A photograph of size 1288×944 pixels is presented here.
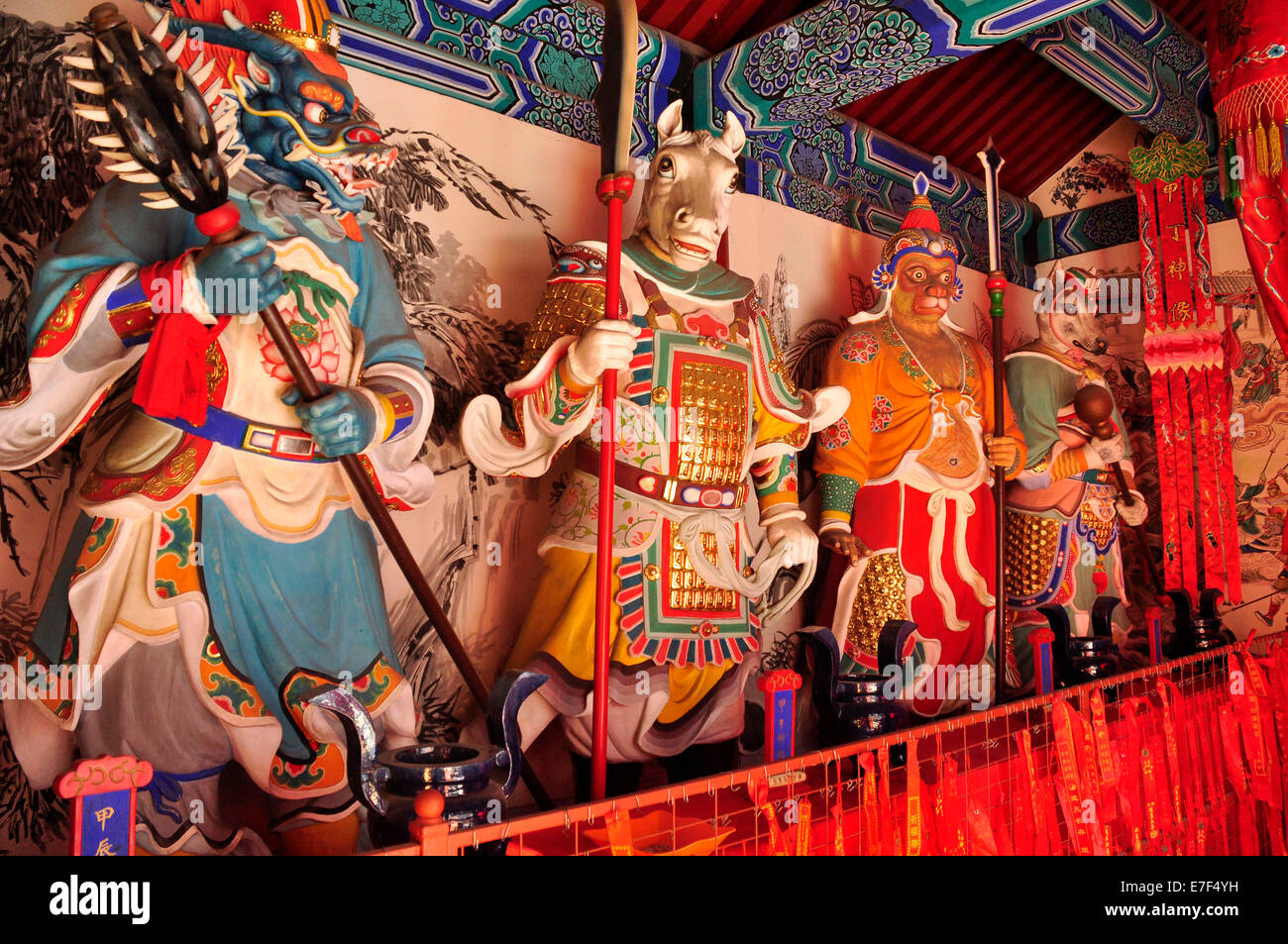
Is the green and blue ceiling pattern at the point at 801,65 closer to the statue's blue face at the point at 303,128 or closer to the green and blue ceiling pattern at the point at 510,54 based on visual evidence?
the green and blue ceiling pattern at the point at 510,54

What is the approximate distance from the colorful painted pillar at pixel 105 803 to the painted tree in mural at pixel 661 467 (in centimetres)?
110

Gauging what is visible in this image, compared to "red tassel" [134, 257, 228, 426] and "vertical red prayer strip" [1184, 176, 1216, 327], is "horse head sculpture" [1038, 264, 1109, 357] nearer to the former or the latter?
"vertical red prayer strip" [1184, 176, 1216, 327]

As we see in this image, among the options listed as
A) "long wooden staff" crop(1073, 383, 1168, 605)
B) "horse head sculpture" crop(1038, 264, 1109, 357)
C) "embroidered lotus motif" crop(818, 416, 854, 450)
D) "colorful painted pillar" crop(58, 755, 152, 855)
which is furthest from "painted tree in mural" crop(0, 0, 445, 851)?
"horse head sculpture" crop(1038, 264, 1109, 357)

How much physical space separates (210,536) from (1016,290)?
392 centimetres

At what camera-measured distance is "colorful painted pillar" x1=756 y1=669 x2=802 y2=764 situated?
1.86 meters

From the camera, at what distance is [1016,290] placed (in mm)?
4613

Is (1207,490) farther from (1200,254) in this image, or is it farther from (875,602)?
(875,602)

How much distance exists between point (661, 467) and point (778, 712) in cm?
68

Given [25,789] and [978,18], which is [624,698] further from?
[978,18]

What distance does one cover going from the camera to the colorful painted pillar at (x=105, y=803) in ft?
3.55

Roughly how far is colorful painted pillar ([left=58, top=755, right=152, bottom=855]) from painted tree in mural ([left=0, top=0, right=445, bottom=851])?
498mm

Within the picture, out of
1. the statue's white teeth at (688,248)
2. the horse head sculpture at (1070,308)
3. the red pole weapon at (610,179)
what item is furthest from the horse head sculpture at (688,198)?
the horse head sculpture at (1070,308)

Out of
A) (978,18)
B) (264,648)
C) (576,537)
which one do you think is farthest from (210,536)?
(978,18)

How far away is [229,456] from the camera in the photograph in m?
1.75
